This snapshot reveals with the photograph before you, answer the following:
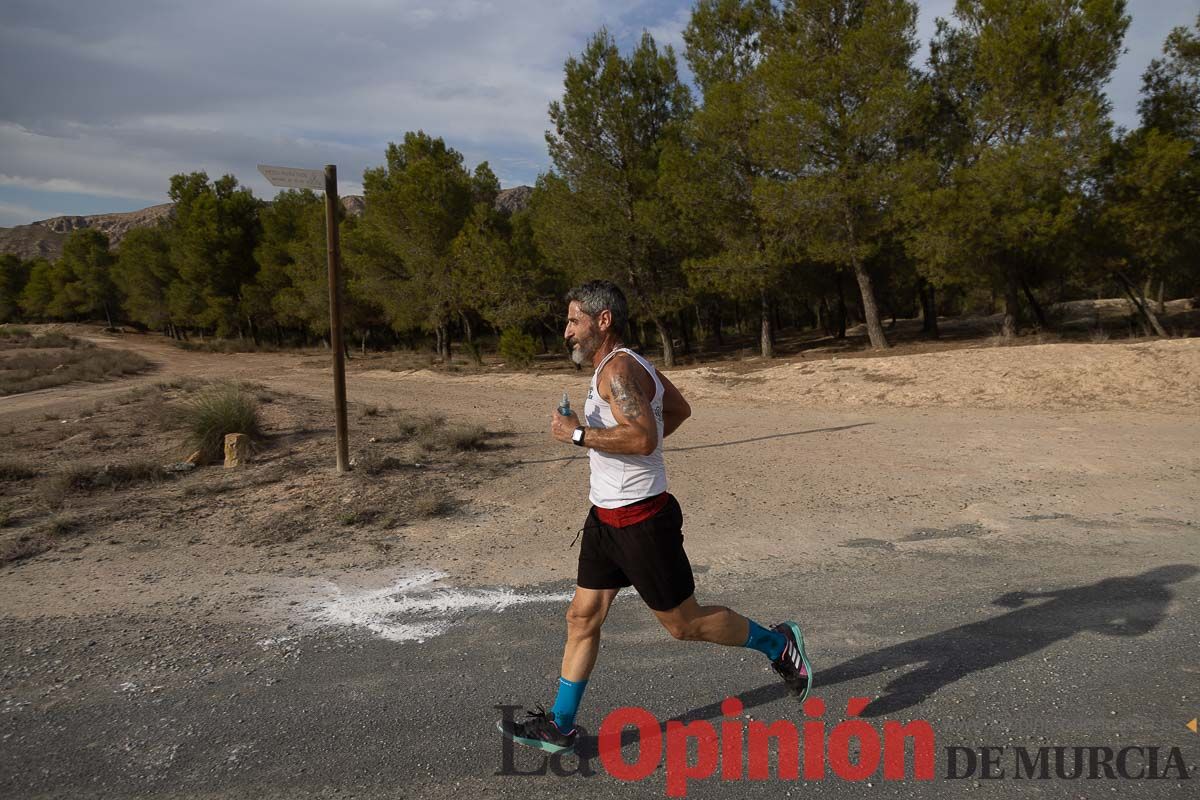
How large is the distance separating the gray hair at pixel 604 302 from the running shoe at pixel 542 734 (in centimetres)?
159

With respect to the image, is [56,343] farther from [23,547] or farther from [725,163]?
[23,547]

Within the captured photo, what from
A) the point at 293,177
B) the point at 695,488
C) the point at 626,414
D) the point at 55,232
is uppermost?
the point at 55,232

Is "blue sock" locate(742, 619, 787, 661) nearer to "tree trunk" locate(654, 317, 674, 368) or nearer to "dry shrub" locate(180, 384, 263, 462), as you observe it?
"dry shrub" locate(180, 384, 263, 462)

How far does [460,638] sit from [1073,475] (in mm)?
6893

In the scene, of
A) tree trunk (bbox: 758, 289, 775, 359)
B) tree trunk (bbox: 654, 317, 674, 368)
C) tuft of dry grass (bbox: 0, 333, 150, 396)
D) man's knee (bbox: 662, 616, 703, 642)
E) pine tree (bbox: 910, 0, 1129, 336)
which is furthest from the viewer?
tree trunk (bbox: 654, 317, 674, 368)

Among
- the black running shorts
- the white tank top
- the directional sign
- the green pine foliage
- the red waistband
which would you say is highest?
the green pine foliage

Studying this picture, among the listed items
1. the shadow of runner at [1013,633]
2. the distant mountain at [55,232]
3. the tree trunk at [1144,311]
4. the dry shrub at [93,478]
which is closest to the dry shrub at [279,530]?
the dry shrub at [93,478]

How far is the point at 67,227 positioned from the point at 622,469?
221298 mm

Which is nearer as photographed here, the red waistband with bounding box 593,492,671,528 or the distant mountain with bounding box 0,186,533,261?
the red waistband with bounding box 593,492,671,528

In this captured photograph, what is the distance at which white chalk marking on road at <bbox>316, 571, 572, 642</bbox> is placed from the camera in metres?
4.20

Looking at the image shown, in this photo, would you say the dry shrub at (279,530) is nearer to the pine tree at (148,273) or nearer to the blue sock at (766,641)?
the blue sock at (766,641)

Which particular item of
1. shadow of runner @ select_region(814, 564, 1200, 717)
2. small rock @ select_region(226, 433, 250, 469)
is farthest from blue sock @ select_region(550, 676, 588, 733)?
small rock @ select_region(226, 433, 250, 469)

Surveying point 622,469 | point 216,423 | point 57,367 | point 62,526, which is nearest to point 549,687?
point 622,469

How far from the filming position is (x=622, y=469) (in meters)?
2.88
